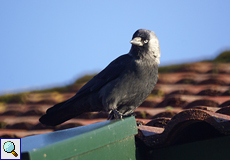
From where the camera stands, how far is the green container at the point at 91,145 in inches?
66.1

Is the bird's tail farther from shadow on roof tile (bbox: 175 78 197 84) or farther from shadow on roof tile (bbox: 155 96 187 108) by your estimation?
shadow on roof tile (bbox: 175 78 197 84)

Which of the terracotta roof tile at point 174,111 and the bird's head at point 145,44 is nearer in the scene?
the terracotta roof tile at point 174,111

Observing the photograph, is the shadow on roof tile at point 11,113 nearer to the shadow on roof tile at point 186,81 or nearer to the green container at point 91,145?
the shadow on roof tile at point 186,81

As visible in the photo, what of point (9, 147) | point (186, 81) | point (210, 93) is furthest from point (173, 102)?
point (9, 147)

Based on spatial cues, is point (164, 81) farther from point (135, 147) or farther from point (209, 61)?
point (135, 147)

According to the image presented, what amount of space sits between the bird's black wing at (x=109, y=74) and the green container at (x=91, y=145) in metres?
0.86

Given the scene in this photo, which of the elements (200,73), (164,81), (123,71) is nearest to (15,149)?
(123,71)

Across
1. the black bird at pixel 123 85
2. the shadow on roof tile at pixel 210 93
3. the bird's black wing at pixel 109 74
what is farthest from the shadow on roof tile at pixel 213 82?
the bird's black wing at pixel 109 74

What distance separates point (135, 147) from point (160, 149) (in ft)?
0.90

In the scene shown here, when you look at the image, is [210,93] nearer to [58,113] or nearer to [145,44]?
[145,44]

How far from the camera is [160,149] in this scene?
249 centimetres

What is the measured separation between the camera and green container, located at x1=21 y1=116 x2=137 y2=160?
1678 millimetres

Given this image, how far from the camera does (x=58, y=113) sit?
3281mm

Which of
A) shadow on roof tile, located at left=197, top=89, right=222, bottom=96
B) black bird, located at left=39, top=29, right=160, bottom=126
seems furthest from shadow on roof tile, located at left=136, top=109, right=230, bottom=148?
shadow on roof tile, located at left=197, top=89, right=222, bottom=96
